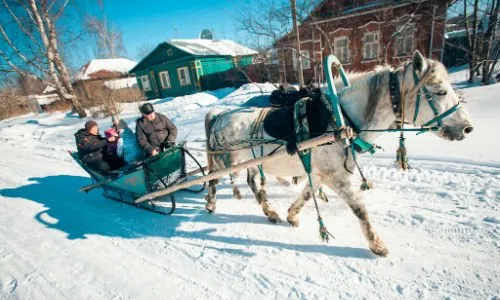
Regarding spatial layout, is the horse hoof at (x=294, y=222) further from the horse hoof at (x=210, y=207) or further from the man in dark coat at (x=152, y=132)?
the man in dark coat at (x=152, y=132)

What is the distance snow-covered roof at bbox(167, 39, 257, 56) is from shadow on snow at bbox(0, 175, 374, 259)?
1958cm

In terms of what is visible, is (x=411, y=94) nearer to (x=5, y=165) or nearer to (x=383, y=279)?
(x=383, y=279)

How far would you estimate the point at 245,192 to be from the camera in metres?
4.37

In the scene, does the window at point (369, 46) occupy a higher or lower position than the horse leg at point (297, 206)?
higher

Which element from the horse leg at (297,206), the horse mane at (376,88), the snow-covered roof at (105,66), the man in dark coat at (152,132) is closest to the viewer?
the horse mane at (376,88)

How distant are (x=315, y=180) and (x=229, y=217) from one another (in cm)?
138

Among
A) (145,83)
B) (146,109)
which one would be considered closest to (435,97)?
(146,109)

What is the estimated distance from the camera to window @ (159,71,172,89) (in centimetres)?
2502

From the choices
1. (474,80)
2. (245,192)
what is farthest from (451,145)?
(474,80)

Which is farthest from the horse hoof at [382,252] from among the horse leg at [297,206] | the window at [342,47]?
the window at [342,47]

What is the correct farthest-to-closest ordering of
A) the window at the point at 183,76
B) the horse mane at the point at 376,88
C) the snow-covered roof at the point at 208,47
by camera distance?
the window at the point at 183,76 → the snow-covered roof at the point at 208,47 → the horse mane at the point at 376,88

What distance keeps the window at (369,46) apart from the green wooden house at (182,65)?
955cm

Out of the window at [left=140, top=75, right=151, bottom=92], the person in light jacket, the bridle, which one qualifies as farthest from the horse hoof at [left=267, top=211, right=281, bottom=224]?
the window at [left=140, top=75, right=151, bottom=92]

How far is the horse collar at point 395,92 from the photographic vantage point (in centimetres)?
218
